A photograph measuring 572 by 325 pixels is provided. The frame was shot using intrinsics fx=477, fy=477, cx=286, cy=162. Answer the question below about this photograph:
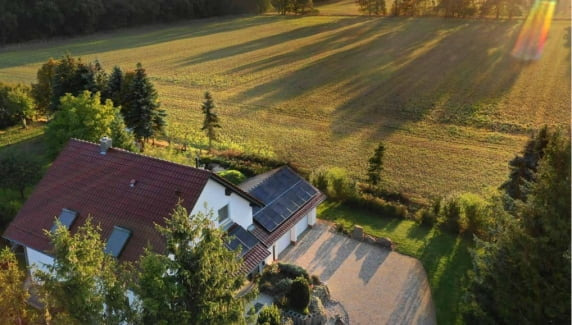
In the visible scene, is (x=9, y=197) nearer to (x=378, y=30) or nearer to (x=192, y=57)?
(x=192, y=57)

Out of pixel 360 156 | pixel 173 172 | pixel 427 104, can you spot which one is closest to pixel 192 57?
pixel 427 104

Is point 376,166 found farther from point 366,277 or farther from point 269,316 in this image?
point 269,316

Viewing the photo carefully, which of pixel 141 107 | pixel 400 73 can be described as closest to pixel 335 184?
pixel 141 107

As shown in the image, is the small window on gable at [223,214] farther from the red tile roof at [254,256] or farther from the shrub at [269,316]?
the shrub at [269,316]

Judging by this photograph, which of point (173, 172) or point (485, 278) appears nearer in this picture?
point (485, 278)

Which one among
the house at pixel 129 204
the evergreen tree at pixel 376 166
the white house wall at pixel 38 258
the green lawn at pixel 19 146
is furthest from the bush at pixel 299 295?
the green lawn at pixel 19 146

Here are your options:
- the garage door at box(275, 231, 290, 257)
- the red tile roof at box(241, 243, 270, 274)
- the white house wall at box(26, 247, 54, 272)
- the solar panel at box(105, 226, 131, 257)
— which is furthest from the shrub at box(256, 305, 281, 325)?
the white house wall at box(26, 247, 54, 272)
